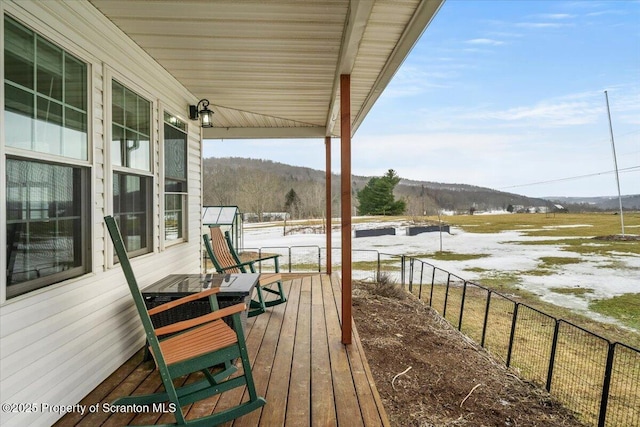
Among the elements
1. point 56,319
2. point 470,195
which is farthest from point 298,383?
point 470,195

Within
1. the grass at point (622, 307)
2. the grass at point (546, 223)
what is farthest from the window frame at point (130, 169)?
the grass at point (546, 223)

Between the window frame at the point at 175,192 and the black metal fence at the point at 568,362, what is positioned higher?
the window frame at the point at 175,192

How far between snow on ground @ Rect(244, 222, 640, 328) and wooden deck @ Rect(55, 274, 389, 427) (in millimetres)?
6212

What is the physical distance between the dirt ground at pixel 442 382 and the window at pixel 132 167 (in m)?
2.70

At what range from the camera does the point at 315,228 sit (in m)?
14.4

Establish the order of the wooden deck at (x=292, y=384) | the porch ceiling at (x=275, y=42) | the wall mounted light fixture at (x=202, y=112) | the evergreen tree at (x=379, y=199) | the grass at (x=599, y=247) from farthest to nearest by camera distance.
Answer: the evergreen tree at (x=379, y=199) < the grass at (x=599, y=247) < the wall mounted light fixture at (x=202, y=112) < the porch ceiling at (x=275, y=42) < the wooden deck at (x=292, y=384)

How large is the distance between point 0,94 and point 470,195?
67.0 feet

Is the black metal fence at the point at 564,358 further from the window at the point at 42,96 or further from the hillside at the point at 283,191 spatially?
the hillside at the point at 283,191

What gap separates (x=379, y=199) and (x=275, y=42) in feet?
81.2

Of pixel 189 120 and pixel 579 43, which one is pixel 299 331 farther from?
pixel 579 43

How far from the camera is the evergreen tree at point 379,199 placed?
2662cm

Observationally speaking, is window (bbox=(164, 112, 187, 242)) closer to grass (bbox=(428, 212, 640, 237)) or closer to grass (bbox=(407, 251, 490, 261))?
grass (bbox=(407, 251, 490, 261))

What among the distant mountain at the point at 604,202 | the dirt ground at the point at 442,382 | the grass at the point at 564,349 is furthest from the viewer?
the distant mountain at the point at 604,202

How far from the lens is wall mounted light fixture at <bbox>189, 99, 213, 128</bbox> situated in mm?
4082
